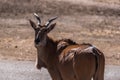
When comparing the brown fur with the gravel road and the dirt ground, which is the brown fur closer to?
the gravel road

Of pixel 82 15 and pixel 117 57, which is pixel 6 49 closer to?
pixel 117 57

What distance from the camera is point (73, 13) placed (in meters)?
Answer: 32.6

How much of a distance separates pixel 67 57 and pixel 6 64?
606 cm

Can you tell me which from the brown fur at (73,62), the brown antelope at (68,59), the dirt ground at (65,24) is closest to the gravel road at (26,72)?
the dirt ground at (65,24)

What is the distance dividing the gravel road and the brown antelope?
2.62 meters

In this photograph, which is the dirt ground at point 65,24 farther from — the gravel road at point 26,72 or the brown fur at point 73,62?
the brown fur at point 73,62

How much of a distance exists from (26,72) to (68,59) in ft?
15.0

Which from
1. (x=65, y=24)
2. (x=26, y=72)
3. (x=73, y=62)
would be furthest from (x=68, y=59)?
(x=65, y=24)

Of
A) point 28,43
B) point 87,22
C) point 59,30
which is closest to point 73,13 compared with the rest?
point 87,22

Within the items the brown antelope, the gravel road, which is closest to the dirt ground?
the gravel road

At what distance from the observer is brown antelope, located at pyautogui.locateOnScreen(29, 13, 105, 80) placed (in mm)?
10297

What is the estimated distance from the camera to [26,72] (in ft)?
50.2

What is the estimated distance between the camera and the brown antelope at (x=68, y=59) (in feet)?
33.8

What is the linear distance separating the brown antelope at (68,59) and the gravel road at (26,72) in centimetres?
262
